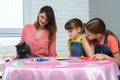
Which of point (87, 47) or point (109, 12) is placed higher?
point (109, 12)

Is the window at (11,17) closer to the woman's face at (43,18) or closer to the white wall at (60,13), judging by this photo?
the white wall at (60,13)

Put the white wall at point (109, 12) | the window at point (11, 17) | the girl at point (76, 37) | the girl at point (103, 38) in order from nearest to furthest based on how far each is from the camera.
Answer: the girl at point (103, 38)
the girl at point (76, 37)
the white wall at point (109, 12)
the window at point (11, 17)

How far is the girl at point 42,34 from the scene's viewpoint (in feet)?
6.39

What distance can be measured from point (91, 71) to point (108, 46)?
0.65 meters

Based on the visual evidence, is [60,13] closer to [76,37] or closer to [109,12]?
[109,12]

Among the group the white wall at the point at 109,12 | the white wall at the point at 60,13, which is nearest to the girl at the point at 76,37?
the white wall at the point at 109,12

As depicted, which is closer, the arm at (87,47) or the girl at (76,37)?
the arm at (87,47)

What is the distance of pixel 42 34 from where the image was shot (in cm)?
202

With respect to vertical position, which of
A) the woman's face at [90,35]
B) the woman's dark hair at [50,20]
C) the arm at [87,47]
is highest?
the woman's dark hair at [50,20]

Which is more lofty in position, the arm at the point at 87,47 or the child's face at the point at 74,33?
the child's face at the point at 74,33

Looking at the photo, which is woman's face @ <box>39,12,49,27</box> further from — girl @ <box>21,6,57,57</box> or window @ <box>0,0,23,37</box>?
window @ <box>0,0,23,37</box>

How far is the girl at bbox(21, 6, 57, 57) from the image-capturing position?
1.95 m

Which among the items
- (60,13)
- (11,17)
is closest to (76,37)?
(60,13)

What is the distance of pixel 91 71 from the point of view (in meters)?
1.09
